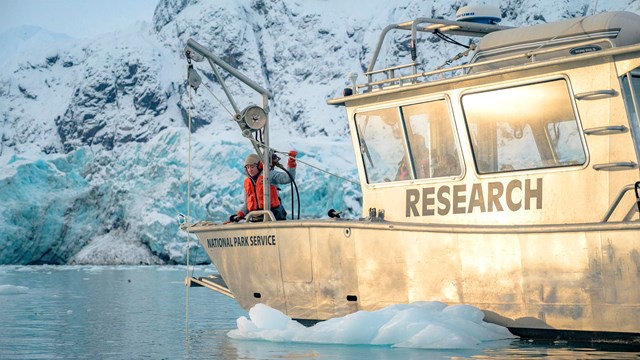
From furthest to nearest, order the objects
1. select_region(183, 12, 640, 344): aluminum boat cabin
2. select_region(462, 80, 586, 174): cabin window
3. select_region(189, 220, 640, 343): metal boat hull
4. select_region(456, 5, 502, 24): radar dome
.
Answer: select_region(456, 5, 502, 24): radar dome → select_region(462, 80, 586, 174): cabin window → select_region(183, 12, 640, 344): aluminum boat cabin → select_region(189, 220, 640, 343): metal boat hull

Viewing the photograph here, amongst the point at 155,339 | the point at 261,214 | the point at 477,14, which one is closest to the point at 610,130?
the point at 477,14

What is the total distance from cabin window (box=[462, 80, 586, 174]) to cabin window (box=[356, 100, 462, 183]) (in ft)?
0.84

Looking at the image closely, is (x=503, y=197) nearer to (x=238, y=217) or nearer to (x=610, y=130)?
(x=610, y=130)

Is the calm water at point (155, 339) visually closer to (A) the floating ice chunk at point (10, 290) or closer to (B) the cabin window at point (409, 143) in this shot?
(B) the cabin window at point (409, 143)

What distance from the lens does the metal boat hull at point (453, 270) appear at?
24.9 feet

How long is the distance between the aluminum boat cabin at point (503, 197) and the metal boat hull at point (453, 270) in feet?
0.04

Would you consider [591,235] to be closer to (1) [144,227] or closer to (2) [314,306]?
(2) [314,306]

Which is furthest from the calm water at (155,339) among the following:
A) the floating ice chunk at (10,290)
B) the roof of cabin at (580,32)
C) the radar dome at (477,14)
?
the radar dome at (477,14)

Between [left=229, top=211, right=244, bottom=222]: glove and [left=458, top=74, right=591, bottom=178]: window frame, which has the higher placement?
[left=458, top=74, right=591, bottom=178]: window frame

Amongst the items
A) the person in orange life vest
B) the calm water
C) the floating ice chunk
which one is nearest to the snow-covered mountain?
the floating ice chunk

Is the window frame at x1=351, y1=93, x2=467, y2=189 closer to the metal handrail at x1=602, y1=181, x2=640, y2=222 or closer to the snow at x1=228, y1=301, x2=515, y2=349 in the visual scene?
the snow at x1=228, y1=301, x2=515, y2=349

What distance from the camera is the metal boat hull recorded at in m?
7.58

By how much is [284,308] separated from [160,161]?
3406cm

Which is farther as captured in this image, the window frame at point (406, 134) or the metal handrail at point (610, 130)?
the window frame at point (406, 134)
